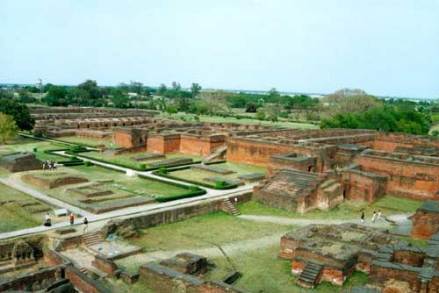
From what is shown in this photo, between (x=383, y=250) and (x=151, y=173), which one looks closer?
(x=383, y=250)

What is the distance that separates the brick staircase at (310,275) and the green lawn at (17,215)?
34.4ft

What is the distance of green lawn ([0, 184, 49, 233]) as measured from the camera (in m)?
17.3

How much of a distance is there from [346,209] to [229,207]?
229 inches

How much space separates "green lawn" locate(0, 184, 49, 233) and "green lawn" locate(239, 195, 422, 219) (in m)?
9.14

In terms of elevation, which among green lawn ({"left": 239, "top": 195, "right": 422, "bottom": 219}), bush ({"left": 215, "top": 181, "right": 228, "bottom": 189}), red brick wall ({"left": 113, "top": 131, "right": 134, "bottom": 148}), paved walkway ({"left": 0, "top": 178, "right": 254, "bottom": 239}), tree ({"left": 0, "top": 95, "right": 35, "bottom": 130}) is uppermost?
tree ({"left": 0, "top": 95, "right": 35, "bottom": 130})

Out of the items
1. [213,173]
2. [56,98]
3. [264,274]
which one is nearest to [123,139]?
[213,173]

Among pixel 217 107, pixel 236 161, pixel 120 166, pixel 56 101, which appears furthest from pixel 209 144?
pixel 56 101

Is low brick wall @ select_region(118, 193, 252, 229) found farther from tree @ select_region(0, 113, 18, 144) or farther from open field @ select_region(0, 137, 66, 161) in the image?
tree @ select_region(0, 113, 18, 144)

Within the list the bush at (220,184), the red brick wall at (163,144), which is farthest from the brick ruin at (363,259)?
the red brick wall at (163,144)

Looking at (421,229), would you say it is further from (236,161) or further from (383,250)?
(236,161)

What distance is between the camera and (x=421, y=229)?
685 inches

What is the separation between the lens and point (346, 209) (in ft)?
71.8

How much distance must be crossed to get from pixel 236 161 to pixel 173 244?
1694 cm

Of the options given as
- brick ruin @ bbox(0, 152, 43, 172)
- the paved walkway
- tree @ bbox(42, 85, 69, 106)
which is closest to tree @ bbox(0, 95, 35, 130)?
brick ruin @ bbox(0, 152, 43, 172)
